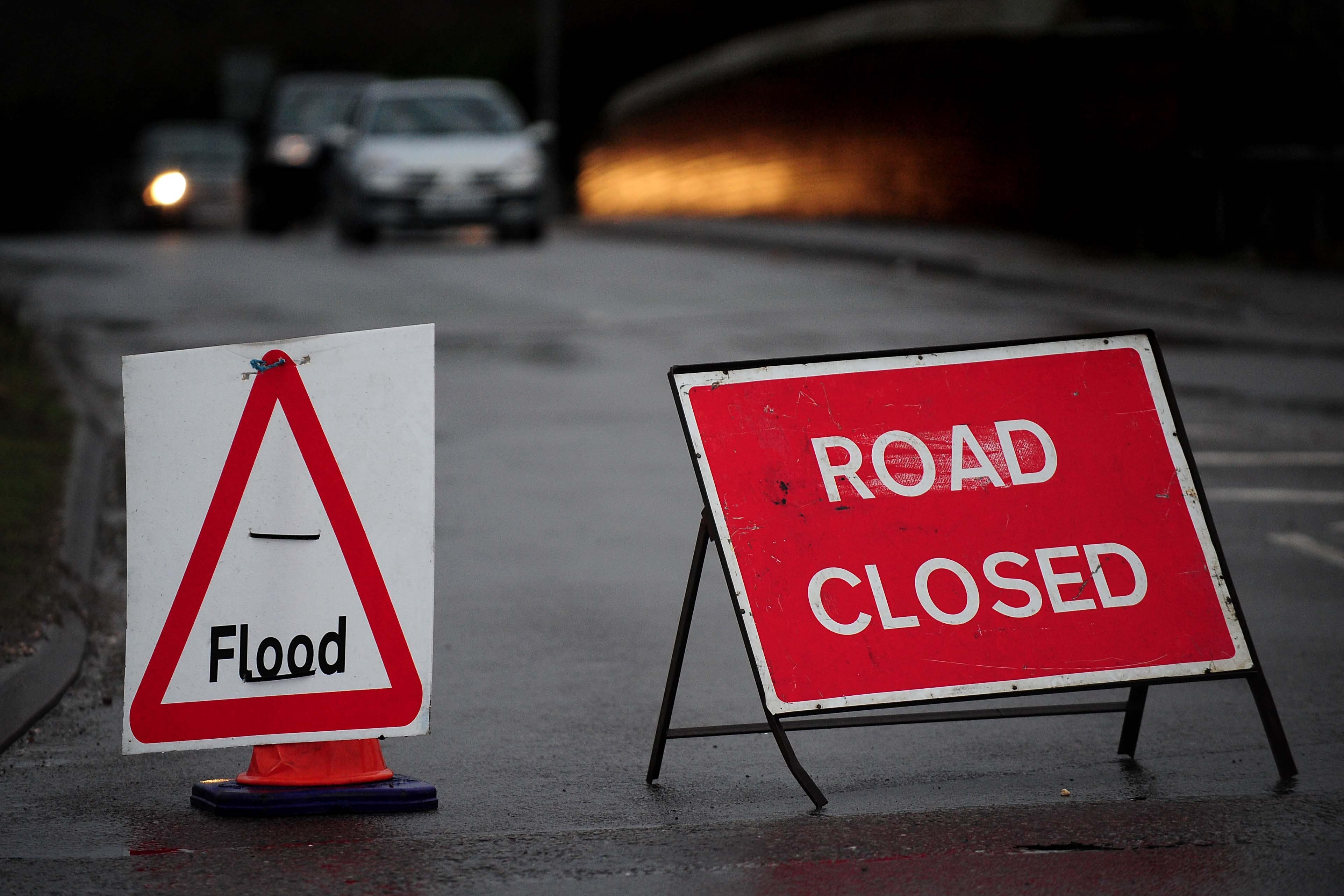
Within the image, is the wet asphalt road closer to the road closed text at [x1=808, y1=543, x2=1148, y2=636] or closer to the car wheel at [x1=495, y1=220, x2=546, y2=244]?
the road closed text at [x1=808, y1=543, x2=1148, y2=636]

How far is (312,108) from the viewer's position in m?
27.3

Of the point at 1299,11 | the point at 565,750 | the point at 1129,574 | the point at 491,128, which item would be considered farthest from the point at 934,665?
the point at 491,128

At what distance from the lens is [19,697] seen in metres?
5.70

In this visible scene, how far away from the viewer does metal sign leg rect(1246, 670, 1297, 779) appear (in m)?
5.03

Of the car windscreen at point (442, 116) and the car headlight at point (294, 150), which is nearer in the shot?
the car windscreen at point (442, 116)

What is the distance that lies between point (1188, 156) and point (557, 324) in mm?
8003

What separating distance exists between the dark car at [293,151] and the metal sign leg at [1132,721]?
2202cm

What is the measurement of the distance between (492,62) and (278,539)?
4014cm

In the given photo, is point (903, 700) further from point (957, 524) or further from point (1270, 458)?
point (1270, 458)

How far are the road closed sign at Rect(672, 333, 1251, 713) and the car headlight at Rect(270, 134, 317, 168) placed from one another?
22.2m

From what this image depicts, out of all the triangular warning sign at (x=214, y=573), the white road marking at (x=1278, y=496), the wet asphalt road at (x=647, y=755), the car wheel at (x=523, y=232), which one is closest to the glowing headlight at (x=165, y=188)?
the car wheel at (x=523, y=232)

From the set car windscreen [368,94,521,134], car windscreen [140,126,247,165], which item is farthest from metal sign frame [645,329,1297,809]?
car windscreen [140,126,247,165]

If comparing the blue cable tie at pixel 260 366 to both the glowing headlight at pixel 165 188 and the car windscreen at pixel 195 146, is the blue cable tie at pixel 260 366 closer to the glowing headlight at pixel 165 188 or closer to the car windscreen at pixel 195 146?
the car windscreen at pixel 195 146

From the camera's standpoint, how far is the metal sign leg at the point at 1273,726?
5.03 m
